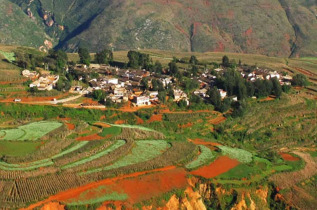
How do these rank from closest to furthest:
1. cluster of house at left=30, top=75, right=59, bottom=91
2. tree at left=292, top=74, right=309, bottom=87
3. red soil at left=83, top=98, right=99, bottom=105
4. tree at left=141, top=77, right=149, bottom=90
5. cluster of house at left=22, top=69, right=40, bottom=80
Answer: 1. red soil at left=83, top=98, right=99, bottom=105
2. cluster of house at left=30, top=75, right=59, bottom=91
3. cluster of house at left=22, top=69, right=40, bottom=80
4. tree at left=141, top=77, right=149, bottom=90
5. tree at left=292, top=74, right=309, bottom=87

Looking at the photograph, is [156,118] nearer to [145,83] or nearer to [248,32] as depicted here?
[145,83]

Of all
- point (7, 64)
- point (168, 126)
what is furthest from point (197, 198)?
point (7, 64)

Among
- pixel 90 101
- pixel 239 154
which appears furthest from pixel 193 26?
pixel 239 154

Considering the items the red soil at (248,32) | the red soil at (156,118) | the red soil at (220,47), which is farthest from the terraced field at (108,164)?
the red soil at (248,32)

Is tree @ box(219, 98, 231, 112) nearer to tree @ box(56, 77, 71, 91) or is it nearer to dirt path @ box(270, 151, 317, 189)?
Answer: dirt path @ box(270, 151, 317, 189)

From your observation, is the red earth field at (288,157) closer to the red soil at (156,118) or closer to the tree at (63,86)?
the red soil at (156,118)

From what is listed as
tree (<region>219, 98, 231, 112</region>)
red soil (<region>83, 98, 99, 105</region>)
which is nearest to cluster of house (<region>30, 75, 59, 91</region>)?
red soil (<region>83, 98, 99, 105</region>)

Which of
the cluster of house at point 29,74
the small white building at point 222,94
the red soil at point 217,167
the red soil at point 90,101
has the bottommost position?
the red soil at point 217,167
